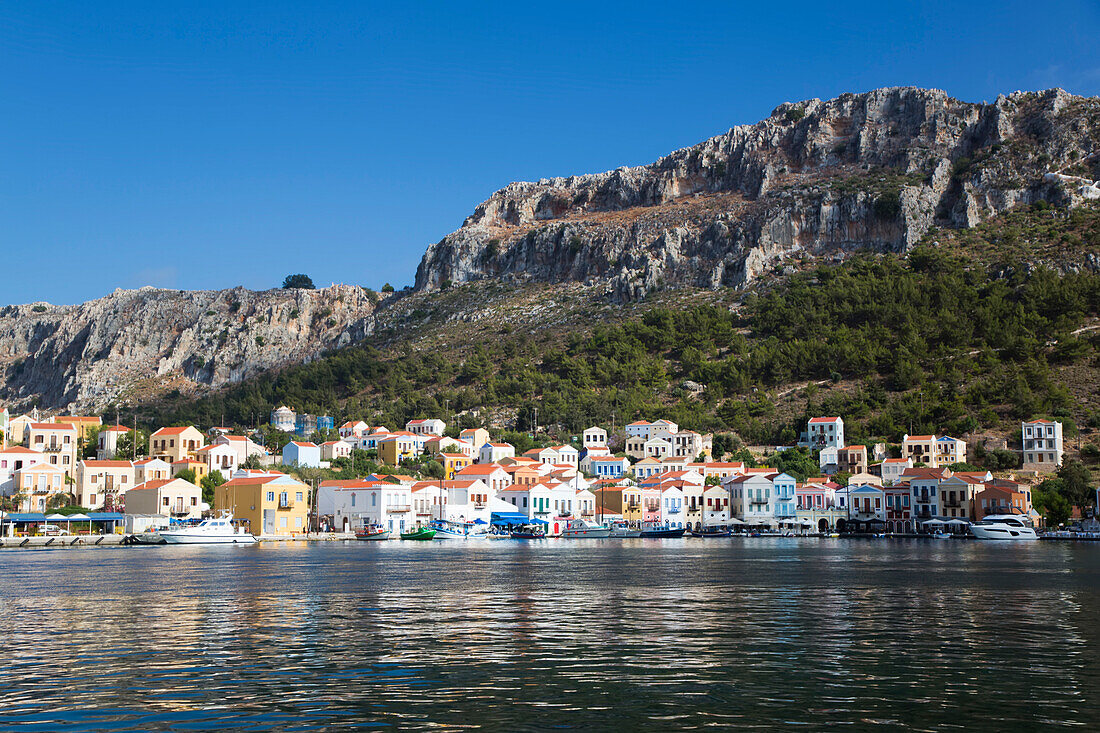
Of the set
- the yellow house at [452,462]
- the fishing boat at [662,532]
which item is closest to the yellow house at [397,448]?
the yellow house at [452,462]

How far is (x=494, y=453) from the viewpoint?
357 ft

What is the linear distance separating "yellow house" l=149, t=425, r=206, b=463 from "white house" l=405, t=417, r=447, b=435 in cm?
2861

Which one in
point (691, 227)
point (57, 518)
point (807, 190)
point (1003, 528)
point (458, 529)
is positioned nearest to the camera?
point (57, 518)

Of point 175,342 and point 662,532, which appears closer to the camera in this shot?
point 662,532

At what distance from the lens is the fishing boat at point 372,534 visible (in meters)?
82.1

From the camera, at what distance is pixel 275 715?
15.3 metres

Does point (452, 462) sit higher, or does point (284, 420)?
point (284, 420)

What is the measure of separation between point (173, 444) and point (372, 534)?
94.1ft

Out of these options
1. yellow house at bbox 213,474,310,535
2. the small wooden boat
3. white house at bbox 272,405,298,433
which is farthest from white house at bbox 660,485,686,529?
white house at bbox 272,405,298,433

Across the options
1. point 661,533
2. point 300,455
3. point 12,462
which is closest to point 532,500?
point 661,533

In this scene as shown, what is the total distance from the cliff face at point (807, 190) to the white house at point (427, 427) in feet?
152

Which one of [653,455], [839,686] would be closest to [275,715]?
[839,686]

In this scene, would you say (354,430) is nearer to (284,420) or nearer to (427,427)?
(427,427)

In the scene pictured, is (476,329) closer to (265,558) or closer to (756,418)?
(756,418)
